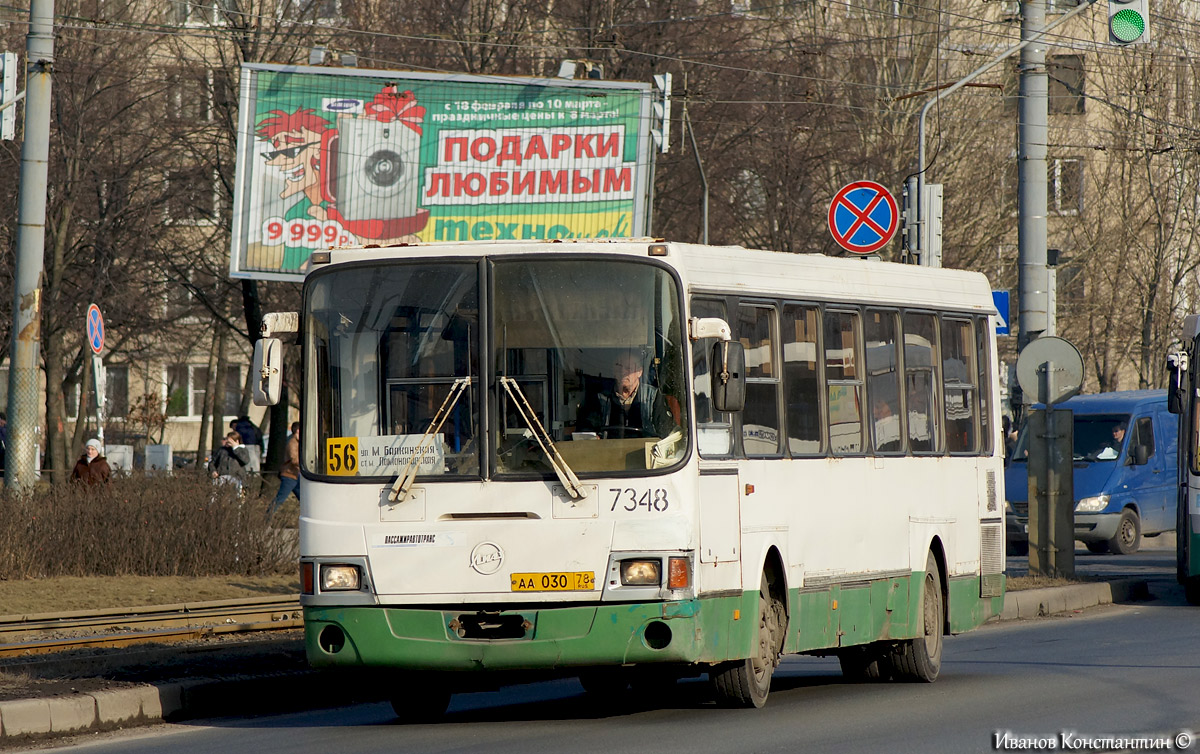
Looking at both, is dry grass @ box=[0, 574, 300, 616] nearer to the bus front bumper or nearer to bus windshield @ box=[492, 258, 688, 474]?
the bus front bumper

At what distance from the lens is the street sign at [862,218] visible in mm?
18000

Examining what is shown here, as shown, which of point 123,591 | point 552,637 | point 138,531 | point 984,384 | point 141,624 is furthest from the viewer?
point 138,531

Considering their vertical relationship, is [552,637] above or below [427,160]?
below

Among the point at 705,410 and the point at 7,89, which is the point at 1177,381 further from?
the point at 7,89

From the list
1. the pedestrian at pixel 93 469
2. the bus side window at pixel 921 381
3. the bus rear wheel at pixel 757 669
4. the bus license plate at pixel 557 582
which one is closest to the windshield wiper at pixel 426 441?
the bus license plate at pixel 557 582

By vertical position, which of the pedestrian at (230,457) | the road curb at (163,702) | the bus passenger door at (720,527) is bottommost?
the road curb at (163,702)

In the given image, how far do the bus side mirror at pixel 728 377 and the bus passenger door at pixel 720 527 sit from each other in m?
0.35

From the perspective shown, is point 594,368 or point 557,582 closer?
point 557,582

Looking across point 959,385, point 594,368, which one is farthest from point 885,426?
point 594,368

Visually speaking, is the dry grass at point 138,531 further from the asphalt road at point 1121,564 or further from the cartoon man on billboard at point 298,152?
the cartoon man on billboard at point 298,152

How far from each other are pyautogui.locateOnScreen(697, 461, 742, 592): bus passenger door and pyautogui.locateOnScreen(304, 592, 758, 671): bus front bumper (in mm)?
133

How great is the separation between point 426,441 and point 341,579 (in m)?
0.83

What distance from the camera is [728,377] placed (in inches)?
367

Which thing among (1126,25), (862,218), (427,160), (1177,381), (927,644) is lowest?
(927,644)
